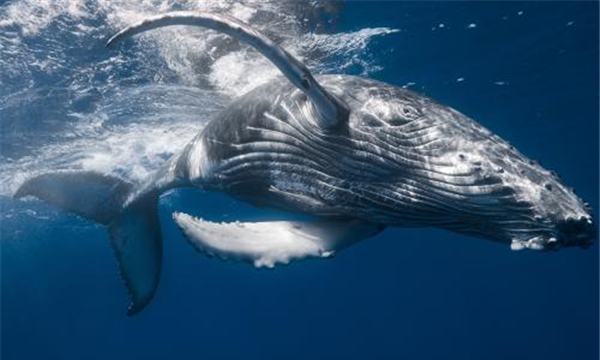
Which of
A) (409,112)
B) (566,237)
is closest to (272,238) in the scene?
(409,112)

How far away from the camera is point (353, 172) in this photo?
174 inches

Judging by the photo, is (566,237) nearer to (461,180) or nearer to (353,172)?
(461,180)

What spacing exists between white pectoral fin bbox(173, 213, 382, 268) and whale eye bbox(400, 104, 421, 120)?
1.10m

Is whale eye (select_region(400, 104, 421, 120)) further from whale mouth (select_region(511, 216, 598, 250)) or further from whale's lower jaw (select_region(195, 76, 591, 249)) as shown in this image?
whale mouth (select_region(511, 216, 598, 250))

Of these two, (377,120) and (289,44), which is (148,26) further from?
(289,44)

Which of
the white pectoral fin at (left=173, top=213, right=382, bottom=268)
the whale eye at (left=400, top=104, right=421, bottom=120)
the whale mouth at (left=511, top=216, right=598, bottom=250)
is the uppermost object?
the whale eye at (left=400, top=104, right=421, bottom=120)

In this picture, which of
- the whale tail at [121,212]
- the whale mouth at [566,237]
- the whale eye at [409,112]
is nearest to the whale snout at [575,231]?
the whale mouth at [566,237]

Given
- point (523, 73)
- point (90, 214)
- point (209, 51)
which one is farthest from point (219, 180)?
point (523, 73)

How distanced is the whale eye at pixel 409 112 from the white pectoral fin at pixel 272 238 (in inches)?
43.4

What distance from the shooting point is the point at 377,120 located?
4.45m

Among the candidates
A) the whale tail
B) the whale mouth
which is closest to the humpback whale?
the whale mouth

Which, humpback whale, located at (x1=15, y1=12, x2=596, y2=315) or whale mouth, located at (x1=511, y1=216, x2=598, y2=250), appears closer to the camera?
whale mouth, located at (x1=511, y1=216, x2=598, y2=250)

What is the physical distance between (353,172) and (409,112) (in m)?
0.76

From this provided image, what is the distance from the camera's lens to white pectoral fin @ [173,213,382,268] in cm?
421
